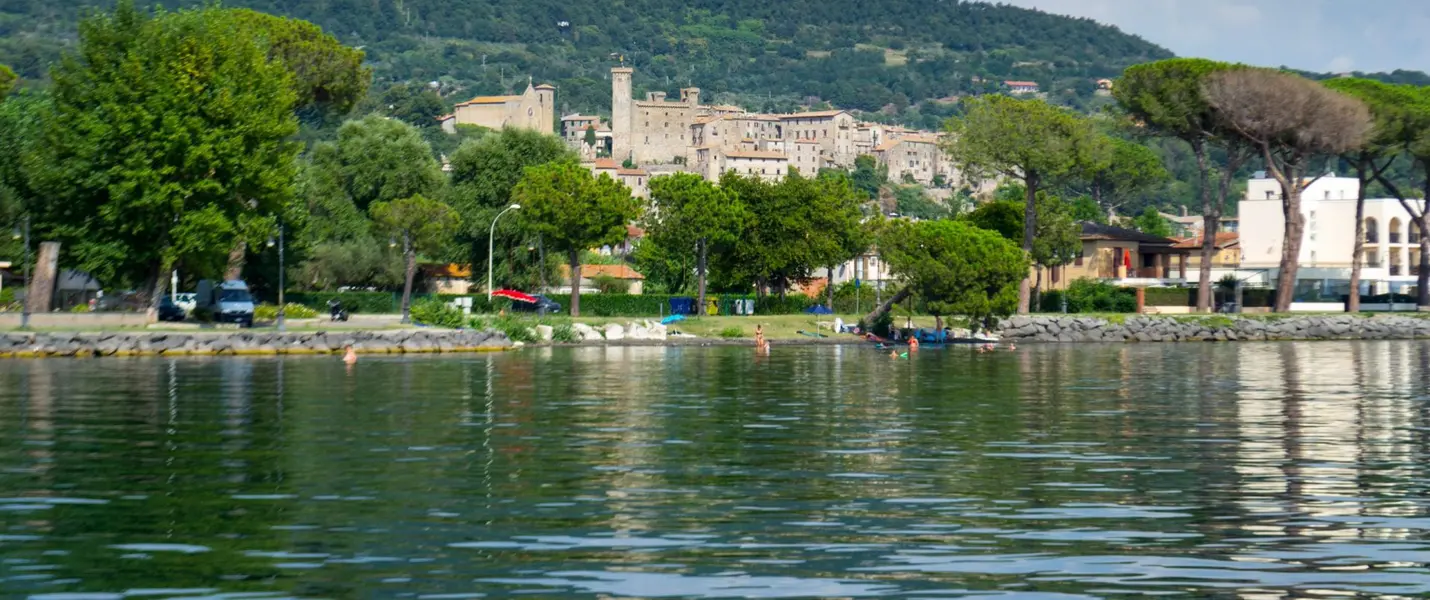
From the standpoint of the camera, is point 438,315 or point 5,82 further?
point 5,82

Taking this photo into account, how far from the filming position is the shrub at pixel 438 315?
7075cm

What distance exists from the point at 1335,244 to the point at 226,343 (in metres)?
86.9

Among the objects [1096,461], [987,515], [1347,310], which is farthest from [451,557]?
[1347,310]

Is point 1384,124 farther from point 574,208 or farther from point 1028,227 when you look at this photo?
point 574,208

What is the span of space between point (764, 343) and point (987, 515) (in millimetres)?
51684

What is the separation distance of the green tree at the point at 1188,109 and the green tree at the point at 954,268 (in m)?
15.4

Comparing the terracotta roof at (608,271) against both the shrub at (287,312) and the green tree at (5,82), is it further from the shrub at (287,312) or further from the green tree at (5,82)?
the green tree at (5,82)

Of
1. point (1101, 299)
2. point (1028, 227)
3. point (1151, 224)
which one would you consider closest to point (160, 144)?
point (1028, 227)

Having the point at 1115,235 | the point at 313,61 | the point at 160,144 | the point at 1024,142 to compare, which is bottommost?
the point at 1115,235

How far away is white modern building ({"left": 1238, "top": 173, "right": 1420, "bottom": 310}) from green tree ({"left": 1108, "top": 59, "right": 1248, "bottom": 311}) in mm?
25961

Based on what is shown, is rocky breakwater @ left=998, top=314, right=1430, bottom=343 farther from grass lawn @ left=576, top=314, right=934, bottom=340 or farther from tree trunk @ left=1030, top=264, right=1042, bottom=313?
tree trunk @ left=1030, top=264, right=1042, bottom=313

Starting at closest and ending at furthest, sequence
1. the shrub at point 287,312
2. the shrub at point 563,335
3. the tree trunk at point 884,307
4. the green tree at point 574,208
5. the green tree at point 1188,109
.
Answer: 1. the shrub at point 287,312
2. the shrub at point 563,335
3. the tree trunk at point 884,307
4. the green tree at point 574,208
5. the green tree at point 1188,109

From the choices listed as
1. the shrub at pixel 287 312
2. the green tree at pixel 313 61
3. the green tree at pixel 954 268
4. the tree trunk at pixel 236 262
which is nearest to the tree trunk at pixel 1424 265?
the green tree at pixel 954 268

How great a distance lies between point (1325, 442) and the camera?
27156 mm
